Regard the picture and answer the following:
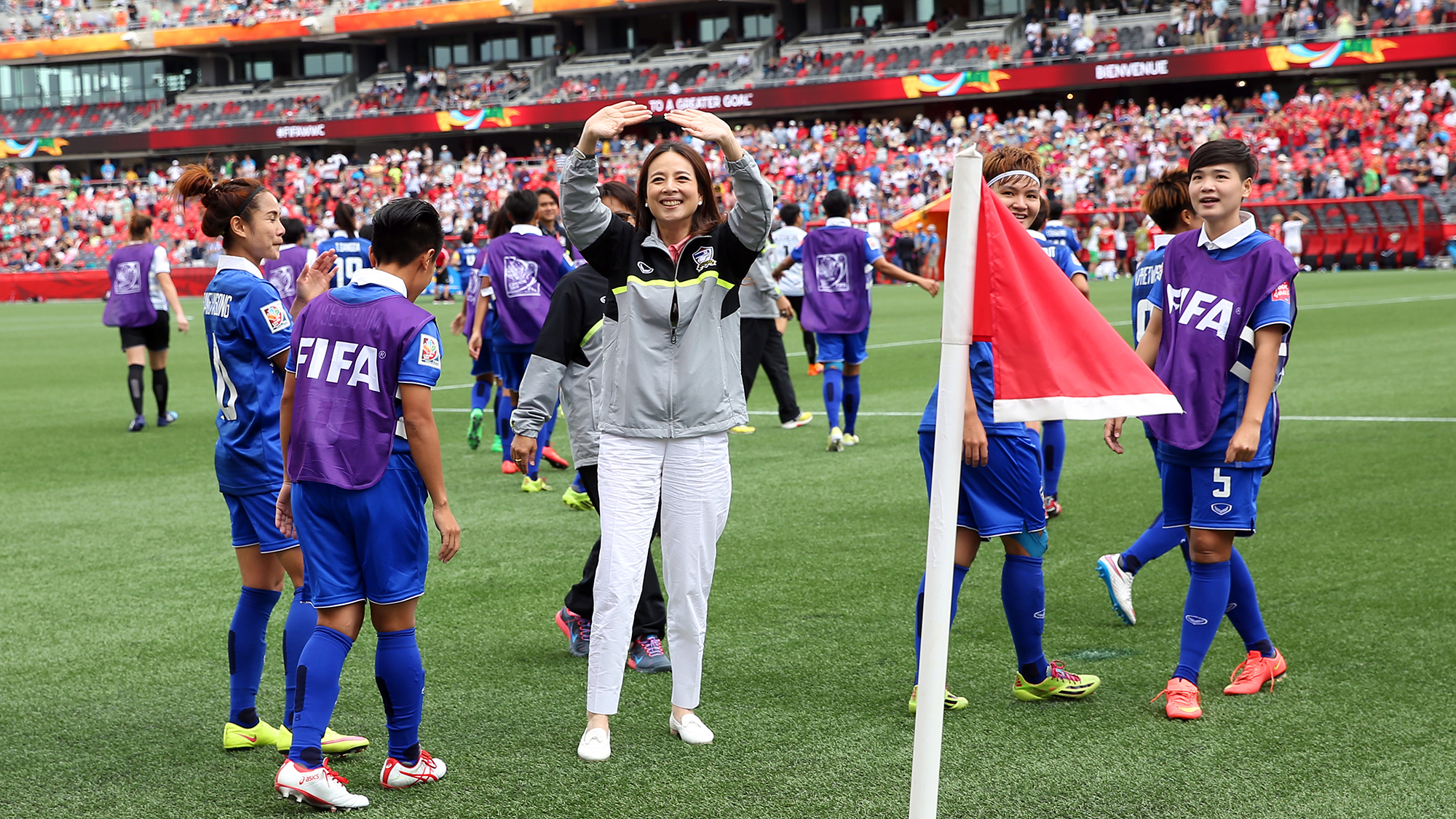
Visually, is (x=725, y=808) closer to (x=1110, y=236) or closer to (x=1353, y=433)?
(x=1353, y=433)

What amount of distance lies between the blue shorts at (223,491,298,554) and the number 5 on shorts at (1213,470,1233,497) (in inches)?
121

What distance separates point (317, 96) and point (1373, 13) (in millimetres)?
44380

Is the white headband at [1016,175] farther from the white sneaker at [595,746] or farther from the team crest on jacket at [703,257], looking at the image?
the white sneaker at [595,746]

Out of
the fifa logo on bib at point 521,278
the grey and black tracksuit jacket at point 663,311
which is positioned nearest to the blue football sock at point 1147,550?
the grey and black tracksuit jacket at point 663,311

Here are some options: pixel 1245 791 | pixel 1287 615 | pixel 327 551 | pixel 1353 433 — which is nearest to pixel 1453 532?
pixel 1287 615

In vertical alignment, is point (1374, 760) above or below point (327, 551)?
below

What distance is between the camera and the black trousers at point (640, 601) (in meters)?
5.37

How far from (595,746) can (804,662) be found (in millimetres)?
1239

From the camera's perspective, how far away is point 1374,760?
4.00 metres

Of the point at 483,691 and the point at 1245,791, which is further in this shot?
the point at 483,691

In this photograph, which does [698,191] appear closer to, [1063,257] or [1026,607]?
[1026,607]

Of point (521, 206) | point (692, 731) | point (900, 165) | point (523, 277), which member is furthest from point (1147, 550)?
point (900, 165)

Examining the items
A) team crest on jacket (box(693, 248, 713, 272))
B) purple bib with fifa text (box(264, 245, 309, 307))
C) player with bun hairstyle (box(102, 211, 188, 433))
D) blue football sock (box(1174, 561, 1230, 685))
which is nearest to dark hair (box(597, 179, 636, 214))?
team crest on jacket (box(693, 248, 713, 272))

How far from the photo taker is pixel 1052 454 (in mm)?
7777
